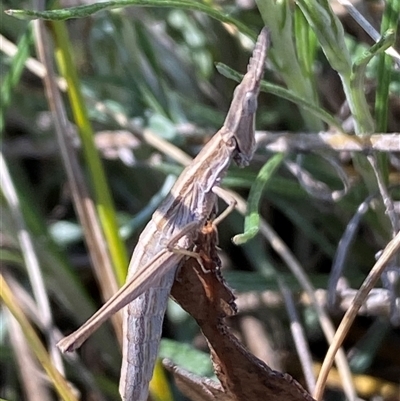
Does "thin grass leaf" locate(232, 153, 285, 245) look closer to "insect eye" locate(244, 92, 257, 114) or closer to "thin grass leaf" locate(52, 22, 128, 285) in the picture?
"insect eye" locate(244, 92, 257, 114)

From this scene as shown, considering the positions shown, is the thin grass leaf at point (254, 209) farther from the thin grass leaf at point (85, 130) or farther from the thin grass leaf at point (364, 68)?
the thin grass leaf at point (85, 130)

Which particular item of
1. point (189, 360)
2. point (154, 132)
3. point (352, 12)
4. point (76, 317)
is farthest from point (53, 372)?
point (352, 12)

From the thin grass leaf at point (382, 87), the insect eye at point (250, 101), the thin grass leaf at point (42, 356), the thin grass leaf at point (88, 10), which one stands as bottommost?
the thin grass leaf at point (42, 356)

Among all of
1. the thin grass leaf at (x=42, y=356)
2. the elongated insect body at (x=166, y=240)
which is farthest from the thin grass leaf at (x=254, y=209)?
the thin grass leaf at (x=42, y=356)

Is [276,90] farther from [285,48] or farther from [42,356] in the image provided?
[42,356]

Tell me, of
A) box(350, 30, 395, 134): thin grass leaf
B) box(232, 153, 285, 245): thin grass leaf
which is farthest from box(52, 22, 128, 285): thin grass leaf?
box(350, 30, 395, 134): thin grass leaf

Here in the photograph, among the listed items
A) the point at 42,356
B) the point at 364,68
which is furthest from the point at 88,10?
the point at 42,356

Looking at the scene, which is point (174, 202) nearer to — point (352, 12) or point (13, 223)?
point (352, 12)
